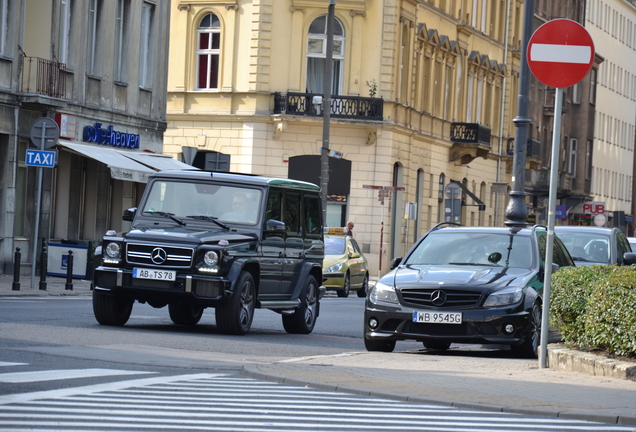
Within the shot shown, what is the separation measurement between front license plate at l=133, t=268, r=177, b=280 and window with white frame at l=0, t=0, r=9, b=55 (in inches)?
618

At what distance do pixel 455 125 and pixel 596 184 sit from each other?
130 ft

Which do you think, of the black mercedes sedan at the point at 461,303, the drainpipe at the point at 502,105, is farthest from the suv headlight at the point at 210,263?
the drainpipe at the point at 502,105

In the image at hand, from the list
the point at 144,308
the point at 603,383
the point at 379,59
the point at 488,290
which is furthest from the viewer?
the point at 379,59

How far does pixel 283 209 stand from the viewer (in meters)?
19.1

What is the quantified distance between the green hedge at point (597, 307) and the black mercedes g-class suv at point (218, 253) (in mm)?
4323

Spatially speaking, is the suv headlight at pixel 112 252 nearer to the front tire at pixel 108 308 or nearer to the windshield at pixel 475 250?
the front tire at pixel 108 308

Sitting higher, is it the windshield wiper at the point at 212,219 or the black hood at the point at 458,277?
the windshield wiper at the point at 212,219

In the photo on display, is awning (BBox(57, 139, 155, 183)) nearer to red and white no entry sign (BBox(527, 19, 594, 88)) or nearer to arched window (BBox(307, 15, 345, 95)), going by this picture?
arched window (BBox(307, 15, 345, 95))

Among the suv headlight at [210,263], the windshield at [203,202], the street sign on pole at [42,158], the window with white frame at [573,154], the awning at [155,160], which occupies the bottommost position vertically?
the suv headlight at [210,263]

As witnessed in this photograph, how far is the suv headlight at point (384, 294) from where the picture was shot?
51.7 feet

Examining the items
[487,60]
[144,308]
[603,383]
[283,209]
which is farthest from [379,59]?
[603,383]

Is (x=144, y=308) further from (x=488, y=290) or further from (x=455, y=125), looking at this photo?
(x=455, y=125)

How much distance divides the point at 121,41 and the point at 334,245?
28.1 ft

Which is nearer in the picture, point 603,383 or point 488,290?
point 603,383
